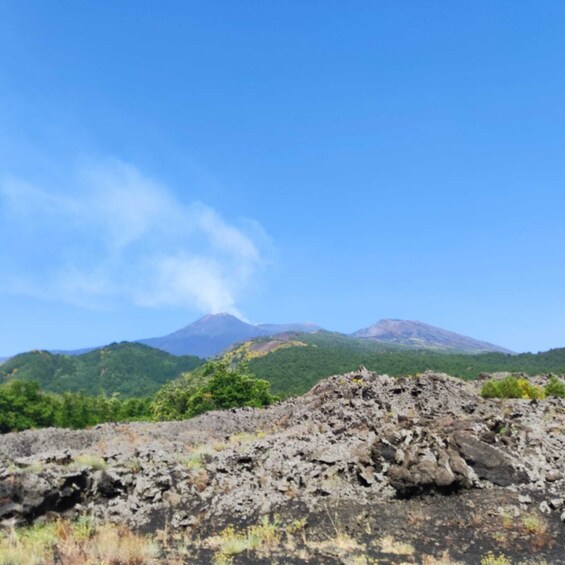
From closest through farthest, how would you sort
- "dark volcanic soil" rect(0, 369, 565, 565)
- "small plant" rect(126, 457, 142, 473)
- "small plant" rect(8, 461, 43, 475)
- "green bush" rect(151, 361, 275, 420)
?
1. "dark volcanic soil" rect(0, 369, 565, 565)
2. "small plant" rect(8, 461, 43, 475)
3. "small plant" rect(126, 457, 142, 473)
4. "green bush" rect(151, 361, 275, 420)

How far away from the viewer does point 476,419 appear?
16766 mm

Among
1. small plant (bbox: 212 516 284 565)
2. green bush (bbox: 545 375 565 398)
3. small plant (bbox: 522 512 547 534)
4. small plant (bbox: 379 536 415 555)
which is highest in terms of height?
green bush (bbox: 545 375 565 398)

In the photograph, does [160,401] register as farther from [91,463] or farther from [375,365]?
[375,365]

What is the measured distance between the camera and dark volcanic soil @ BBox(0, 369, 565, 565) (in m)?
10.4

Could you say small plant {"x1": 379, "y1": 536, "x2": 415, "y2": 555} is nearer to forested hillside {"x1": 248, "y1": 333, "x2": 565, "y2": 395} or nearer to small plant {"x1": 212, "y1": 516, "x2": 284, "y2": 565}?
small plant {"x1": 212, "y1": 516, "x2": 284, "y2": 565}

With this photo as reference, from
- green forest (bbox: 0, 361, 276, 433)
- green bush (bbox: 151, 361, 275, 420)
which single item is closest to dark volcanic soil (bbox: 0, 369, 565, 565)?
green bush (bbox: 151, 361, 275, 420)

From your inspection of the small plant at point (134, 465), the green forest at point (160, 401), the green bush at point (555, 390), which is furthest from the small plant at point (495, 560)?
the green forest at point (160, 401)

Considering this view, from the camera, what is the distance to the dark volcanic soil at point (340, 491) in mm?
10438

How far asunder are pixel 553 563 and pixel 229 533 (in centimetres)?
754

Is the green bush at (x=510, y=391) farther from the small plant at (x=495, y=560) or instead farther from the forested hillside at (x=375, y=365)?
the forested hillside at (x=375, y=365)

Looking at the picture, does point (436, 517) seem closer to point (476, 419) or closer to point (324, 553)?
point (324, 553)

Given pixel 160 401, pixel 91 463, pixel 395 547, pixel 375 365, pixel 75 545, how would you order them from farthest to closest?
pixel 375 365 < pixel 160 401 < pixel 91 463 < pixel 75 545 < pixel 395 547

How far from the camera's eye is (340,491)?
538 inches

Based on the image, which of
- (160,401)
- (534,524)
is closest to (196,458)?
(534,524)
